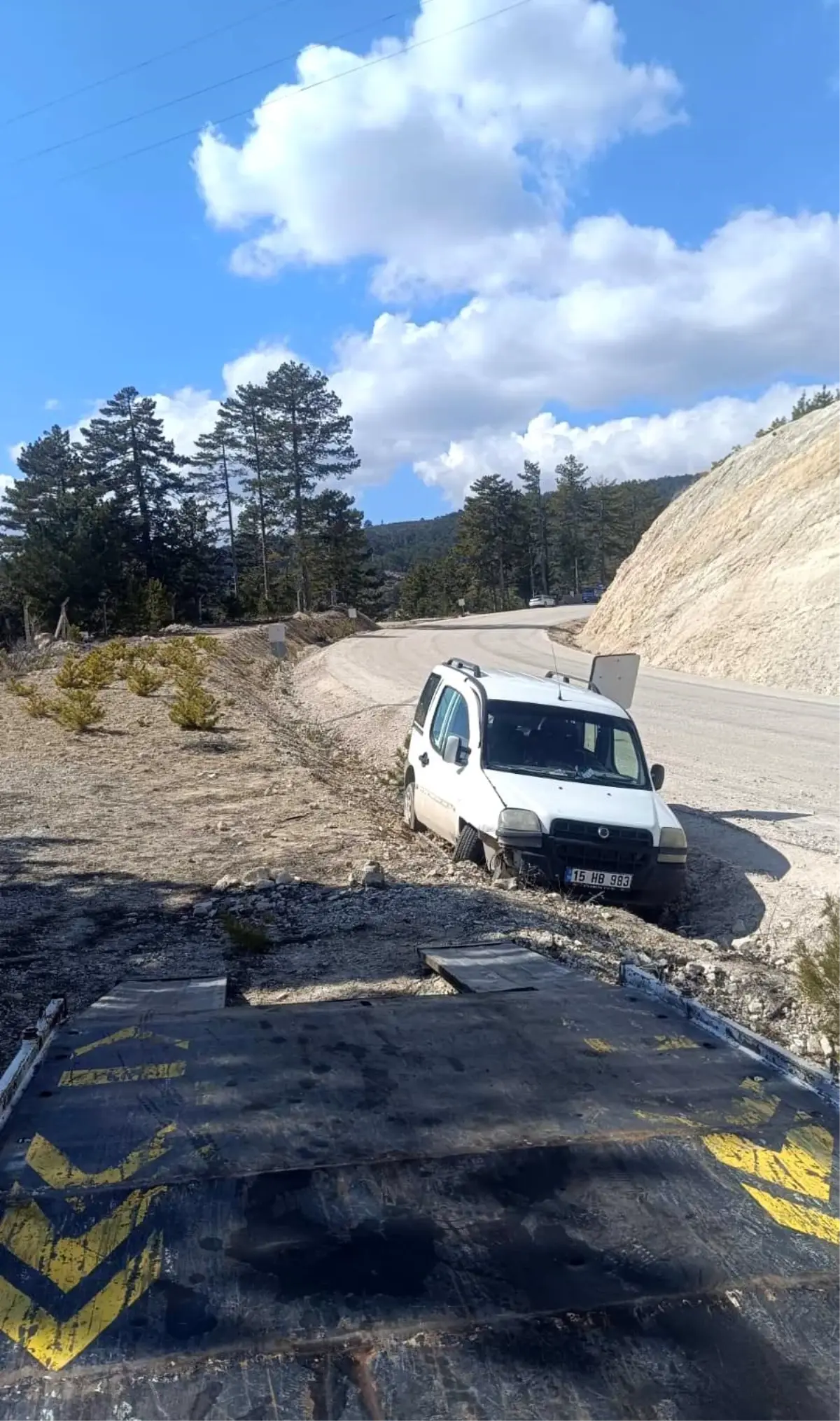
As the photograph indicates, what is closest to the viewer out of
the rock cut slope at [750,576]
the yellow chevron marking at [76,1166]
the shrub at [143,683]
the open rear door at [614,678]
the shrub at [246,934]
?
the yellow chevron marking at [76,1166]

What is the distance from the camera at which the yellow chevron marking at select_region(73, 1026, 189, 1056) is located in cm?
372

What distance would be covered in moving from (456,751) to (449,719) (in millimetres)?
939

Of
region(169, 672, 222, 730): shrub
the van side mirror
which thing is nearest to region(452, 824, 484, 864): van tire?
the van side mirror

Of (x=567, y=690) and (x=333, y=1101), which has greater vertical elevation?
(x=567, y=690)

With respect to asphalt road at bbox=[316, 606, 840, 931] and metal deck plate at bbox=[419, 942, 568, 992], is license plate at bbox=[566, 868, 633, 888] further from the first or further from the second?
metal deck plate at bbox=[419, 942, 568, 992]

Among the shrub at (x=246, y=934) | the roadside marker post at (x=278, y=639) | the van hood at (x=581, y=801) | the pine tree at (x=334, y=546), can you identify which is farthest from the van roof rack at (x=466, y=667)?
the pine tree at (x=334, y=546)

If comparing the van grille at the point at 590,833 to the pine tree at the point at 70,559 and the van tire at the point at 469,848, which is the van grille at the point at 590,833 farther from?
the pine tree at the point at 70,559

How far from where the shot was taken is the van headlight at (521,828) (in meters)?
7.90

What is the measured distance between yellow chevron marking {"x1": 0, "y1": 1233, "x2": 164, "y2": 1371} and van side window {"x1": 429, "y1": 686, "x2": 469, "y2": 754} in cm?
735

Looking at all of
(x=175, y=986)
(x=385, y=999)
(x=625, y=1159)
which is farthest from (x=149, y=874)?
(x=625, y=1159)

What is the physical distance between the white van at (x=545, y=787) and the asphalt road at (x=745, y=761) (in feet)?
4.24

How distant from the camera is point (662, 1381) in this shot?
6.63ft

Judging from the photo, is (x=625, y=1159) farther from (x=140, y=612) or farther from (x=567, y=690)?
(x=140, y=612)

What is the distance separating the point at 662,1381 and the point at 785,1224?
29.5 inches
